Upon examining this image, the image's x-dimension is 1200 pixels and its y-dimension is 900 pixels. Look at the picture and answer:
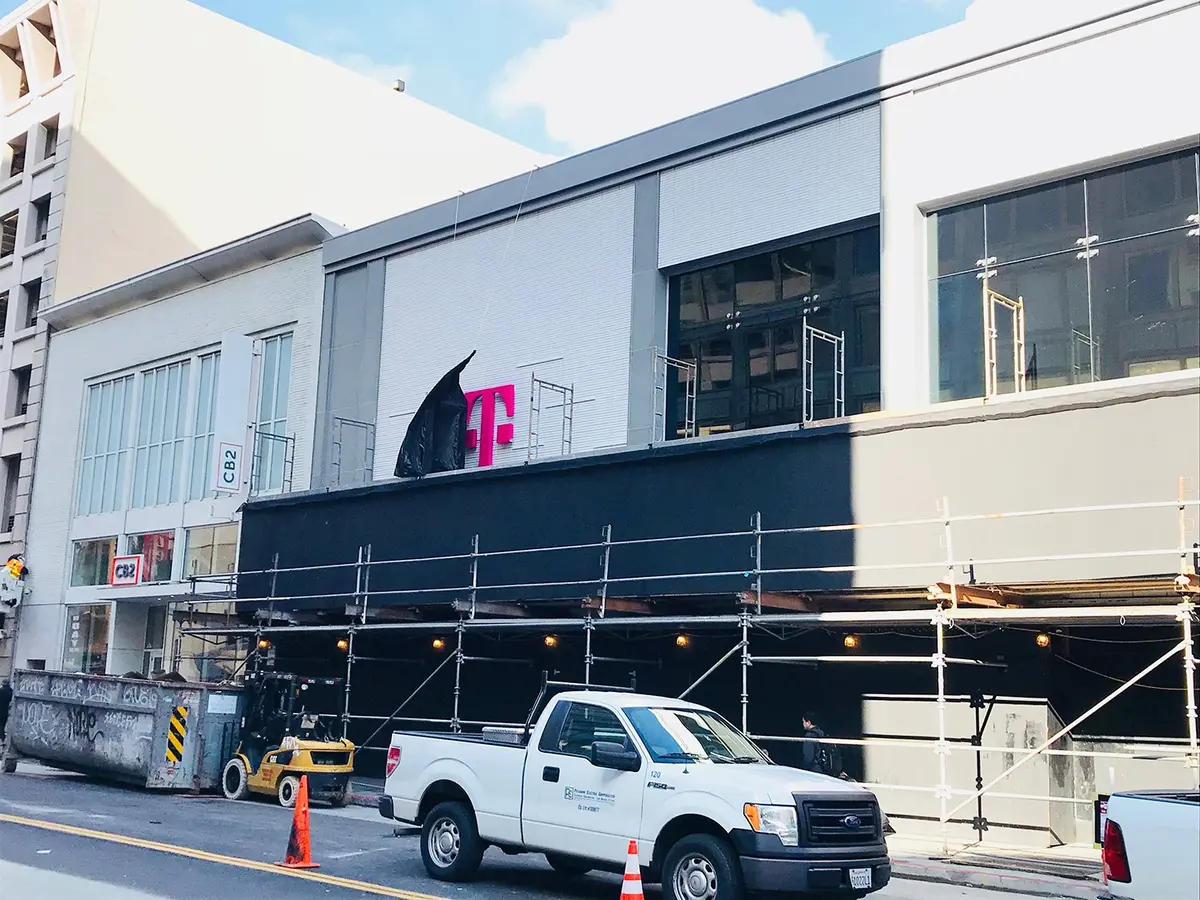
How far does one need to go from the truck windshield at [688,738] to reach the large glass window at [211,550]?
1984 cm

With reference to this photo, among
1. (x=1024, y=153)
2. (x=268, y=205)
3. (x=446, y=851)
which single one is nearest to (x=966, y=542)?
(x=1024, y=153)

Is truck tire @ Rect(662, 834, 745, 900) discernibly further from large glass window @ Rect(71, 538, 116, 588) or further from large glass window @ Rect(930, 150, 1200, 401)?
large glass window @ Rect(71, 538, 116, 588)

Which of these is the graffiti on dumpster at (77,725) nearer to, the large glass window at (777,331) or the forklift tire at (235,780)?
the forklift tire at (235,780)

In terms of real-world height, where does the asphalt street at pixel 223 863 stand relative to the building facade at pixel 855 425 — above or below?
below

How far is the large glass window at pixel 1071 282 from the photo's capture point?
55.3ft

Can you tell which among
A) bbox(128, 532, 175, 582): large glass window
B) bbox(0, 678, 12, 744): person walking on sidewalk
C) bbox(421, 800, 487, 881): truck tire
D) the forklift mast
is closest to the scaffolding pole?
bbox(421, 800, 487, 881): truck tire

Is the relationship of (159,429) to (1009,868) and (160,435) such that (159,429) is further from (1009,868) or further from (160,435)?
(1009,868)

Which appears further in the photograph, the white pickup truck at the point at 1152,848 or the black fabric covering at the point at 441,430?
the black fabric covering at the point at 441,430

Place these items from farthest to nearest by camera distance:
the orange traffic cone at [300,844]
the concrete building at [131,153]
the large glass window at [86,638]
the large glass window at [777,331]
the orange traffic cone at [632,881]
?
the concrete building at [131,153], the large glass window at [86,638], the large glass window at [777,331], the orange traffic cone at [300,844], the orange traffic cone at [632,881]

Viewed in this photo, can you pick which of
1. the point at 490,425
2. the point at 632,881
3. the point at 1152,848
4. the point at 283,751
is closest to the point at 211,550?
the point at 490,425

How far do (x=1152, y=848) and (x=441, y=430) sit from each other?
17879 millimetres

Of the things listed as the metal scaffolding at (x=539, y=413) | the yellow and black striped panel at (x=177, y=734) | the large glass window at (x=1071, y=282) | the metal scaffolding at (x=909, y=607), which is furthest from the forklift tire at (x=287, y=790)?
the large glass window at (x=1071, y=282)

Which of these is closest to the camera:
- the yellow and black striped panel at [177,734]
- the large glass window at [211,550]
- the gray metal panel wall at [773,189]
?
the gray metal panel wall at [773,189]

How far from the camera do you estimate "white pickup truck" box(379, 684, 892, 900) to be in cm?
1048
